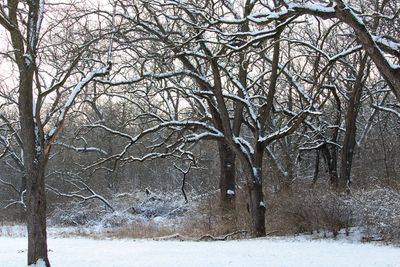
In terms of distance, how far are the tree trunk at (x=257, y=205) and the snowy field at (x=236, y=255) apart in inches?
90.3

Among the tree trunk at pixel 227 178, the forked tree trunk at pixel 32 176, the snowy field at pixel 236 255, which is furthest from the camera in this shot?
the tree trunk at pixel 227 178

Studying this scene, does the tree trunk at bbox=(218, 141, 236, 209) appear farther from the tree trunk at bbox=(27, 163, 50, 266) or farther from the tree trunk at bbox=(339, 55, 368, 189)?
the tree trunk at bbox=(27, 163, 50, 266)

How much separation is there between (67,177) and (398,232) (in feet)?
100

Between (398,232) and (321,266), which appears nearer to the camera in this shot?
(321,266)

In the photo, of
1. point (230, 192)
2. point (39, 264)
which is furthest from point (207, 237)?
point (39, 264)

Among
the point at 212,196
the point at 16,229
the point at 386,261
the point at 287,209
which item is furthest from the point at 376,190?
the point at 16,229

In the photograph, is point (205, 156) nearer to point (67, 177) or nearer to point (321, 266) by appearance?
point (67, 177)

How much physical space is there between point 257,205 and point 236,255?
581cm

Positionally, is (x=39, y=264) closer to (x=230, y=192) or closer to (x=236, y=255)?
(x=236, y=255)

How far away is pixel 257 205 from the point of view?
17.2 meters

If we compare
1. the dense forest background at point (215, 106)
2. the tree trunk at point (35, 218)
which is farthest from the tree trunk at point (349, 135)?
the tree trunk at point (35, 218)

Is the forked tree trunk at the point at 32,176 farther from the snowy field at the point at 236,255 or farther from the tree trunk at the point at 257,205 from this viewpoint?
the tree trunk at the point at 257,205

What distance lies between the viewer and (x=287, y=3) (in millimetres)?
9266

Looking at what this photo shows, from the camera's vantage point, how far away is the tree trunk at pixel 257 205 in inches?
677
